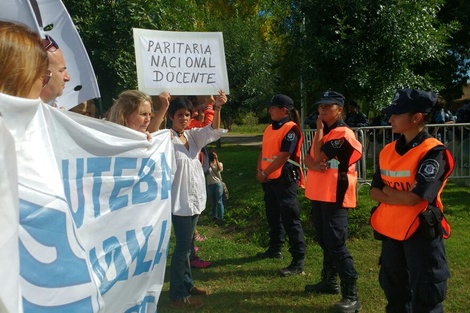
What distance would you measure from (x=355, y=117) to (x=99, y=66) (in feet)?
20.7

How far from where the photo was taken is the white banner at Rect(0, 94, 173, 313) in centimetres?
162

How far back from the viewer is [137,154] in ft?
10.3

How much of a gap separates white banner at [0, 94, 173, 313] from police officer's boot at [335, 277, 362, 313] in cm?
204

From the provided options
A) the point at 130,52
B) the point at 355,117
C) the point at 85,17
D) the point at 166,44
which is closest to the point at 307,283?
the point at 166,44

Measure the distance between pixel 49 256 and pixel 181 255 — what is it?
302 cm

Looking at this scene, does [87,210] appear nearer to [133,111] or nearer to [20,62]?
[20,62]

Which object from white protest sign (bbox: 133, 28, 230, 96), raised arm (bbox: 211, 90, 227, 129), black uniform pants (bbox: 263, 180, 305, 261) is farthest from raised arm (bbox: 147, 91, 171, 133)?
black uniform pants (bbox: 263, 180, 305, 261)

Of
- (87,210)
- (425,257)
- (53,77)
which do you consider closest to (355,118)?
(425,257)

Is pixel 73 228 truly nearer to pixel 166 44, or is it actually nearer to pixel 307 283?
pixel 166 44

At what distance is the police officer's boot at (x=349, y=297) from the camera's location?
14.9 ft

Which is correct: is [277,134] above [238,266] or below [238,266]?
above

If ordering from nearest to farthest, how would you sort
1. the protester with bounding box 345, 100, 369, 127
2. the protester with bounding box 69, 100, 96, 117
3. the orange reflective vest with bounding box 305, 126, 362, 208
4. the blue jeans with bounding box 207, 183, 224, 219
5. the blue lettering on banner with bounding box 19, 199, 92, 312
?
the blue lettering on banner with bounding box 19, 199, 92, 312 → the orange reflective vest with bounding box 305, 126, 362, 208 → the protester with bounding box 69, 100, 96, 117 → the blue jeans with bounding box 207, 183, 224, 219 → the protester with bounding box 345, 100, 369, 127

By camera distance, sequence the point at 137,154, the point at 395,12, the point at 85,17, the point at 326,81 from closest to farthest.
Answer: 1. the point at 137,154
2. the point at 85,17
3. the point at 395,12
4. the point at 326,81

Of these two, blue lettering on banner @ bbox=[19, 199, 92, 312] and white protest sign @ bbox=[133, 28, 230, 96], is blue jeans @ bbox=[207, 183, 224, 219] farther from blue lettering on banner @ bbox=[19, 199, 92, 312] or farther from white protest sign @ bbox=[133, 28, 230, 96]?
blue lettering on banner @ bbox=[19, 199, 92, 312]
